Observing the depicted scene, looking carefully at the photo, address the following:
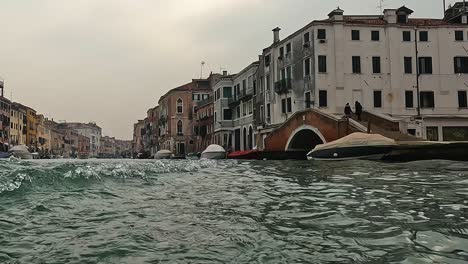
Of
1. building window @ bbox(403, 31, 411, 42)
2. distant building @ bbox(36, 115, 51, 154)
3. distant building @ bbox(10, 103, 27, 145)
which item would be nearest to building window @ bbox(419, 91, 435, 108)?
building window @ bbox(403, 31, 411, 42)

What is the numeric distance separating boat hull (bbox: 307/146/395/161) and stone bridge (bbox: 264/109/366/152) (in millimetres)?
3138

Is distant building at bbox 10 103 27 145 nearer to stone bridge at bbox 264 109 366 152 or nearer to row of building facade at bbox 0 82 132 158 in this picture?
row of building facade at bbox 0 82 132 158

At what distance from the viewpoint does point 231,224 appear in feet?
16.6

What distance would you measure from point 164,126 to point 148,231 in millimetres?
70801

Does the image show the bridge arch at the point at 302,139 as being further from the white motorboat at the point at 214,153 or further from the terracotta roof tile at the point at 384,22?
the white motorboat at the point at 214,153

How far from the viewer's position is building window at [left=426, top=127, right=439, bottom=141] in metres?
33.4

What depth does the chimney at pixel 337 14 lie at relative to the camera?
34.0 metres

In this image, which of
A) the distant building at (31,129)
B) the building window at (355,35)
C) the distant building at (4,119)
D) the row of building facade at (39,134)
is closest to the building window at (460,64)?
the building window at (355,35)

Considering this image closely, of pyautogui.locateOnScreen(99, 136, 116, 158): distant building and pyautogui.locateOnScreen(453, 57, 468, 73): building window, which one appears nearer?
pyautogui.locateOnScreen(453, 57, 468, 73): building window

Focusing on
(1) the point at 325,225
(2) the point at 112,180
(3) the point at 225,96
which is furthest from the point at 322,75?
(1) the point at 325,225

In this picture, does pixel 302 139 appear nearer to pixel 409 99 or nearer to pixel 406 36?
pixel 409 99

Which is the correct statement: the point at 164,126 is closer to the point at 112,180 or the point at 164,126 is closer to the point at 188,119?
the point at 188,119

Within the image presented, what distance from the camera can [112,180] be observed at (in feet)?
32.2

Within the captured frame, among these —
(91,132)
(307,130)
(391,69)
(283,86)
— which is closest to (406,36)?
(391,69)
